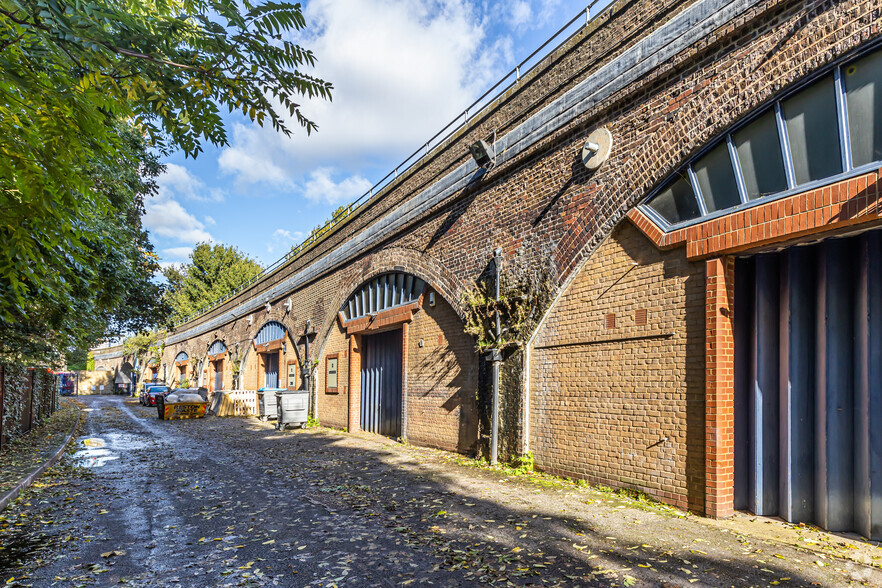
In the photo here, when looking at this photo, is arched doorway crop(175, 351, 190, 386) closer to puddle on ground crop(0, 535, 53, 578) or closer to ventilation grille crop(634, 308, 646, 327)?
puddle on ground crop(0, 535, 53, 578)

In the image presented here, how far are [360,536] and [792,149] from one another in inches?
242

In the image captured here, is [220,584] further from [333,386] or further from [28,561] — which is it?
[333,386]

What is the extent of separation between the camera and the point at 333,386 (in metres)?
18.3

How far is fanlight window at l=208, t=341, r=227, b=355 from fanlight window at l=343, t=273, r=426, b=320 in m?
20.6

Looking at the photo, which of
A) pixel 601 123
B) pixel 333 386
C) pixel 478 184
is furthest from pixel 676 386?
pixel 333 386

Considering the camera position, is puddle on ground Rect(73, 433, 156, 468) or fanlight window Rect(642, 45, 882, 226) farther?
puddle on ground Rect(73, 433, 156, 468)

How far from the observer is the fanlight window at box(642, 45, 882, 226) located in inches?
202

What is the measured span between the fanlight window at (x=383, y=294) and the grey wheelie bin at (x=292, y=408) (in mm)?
3277

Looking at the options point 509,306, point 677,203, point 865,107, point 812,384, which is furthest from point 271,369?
point 865,107

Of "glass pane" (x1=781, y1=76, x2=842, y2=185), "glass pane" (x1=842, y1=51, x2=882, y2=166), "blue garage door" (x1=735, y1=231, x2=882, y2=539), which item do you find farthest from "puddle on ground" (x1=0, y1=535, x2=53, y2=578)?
"glass pane" (x1=842, y1=51, x2=882, y2=166)

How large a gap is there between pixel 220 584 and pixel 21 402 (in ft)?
43.6

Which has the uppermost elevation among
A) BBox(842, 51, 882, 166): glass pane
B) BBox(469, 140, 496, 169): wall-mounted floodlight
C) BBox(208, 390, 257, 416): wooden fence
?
BBox(469, 140, 496, 169): wall-mounted floodlight

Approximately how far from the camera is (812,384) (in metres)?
5.83

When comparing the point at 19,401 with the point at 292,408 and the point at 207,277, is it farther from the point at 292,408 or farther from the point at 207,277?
the point at 207,277
